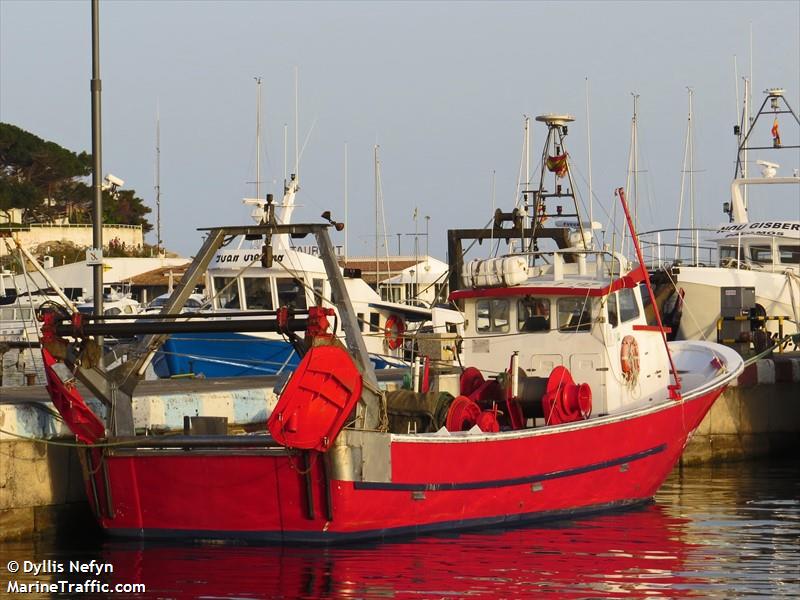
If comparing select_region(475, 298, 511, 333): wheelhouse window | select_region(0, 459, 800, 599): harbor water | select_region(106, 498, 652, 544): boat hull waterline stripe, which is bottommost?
select_region(0, 459, 800, 599): harbor water

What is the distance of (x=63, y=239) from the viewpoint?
65.2 meters

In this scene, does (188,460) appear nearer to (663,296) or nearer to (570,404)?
(570,404)

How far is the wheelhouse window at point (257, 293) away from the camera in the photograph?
2662 cm

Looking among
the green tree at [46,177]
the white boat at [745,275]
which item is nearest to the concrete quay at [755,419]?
the white boat at [745,275]

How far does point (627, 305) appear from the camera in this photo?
57.9 feet

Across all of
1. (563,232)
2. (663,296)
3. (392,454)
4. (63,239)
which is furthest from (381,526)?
(63,239)

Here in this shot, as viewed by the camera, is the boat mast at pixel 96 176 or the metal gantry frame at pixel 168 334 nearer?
the metal gantry frame at pixel 168 334

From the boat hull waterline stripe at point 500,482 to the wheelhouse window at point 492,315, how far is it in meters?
2.07

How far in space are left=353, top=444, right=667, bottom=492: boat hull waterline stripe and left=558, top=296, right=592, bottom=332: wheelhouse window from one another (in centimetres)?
159

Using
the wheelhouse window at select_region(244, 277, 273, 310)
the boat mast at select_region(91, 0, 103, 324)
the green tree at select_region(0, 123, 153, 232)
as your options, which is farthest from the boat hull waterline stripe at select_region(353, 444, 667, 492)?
the green tree at select_region(0, 123, 153, 232)

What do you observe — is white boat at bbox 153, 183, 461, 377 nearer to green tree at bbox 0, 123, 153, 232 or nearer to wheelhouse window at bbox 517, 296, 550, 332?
wheelhouse window at bbox 517, 296, 550, 332

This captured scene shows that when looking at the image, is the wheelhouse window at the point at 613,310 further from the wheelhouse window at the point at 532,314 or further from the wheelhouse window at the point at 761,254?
the wheelhouse window at the point at 761,254

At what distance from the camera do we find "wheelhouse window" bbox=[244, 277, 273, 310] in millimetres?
26625

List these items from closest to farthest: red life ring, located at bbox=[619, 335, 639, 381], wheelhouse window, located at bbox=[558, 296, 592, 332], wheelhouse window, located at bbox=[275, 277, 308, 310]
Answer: wheelhouse window, located at bbox=[558, 296, 592, 332] < red life ring, located at bbox=[619, 335, 639, 381] < wheelhouse window, located at bbox=[275, 277, 308, 310]
